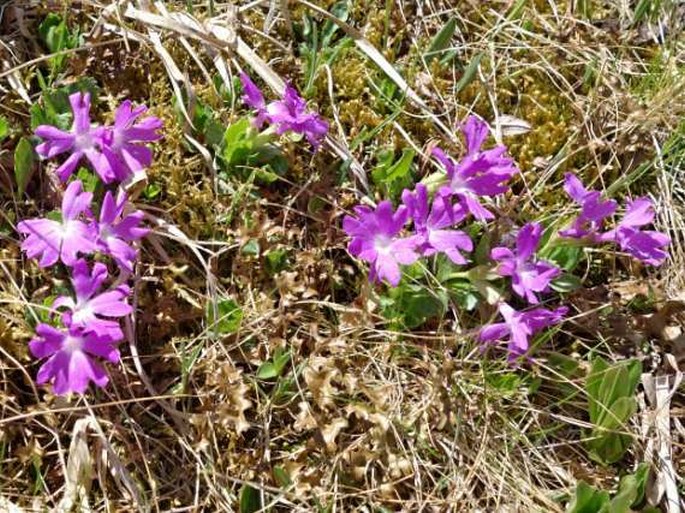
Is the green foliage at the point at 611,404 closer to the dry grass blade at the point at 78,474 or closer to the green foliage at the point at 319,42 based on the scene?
the green foliage at the point at 319,42

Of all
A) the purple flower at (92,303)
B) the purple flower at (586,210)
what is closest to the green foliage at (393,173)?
the purple flower at (586,210)

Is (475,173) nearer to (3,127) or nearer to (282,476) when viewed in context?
(282,476)

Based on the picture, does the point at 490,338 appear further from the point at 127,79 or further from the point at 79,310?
the point at 127,79

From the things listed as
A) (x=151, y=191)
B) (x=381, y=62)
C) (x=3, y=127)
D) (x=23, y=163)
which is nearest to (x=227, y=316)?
(x=151, y=191)

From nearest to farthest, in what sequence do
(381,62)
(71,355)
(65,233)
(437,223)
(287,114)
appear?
(71,355), (65,233), (437,223), (287,114), (381,62)

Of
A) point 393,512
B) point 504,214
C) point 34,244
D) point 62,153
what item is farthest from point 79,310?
point 504,214

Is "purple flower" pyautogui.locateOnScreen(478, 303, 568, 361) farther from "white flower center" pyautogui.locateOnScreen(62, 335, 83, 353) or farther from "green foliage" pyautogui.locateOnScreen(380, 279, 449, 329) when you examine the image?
"white flower center" pyautogui.locateOnScreen(62, 335, 83, 353)
